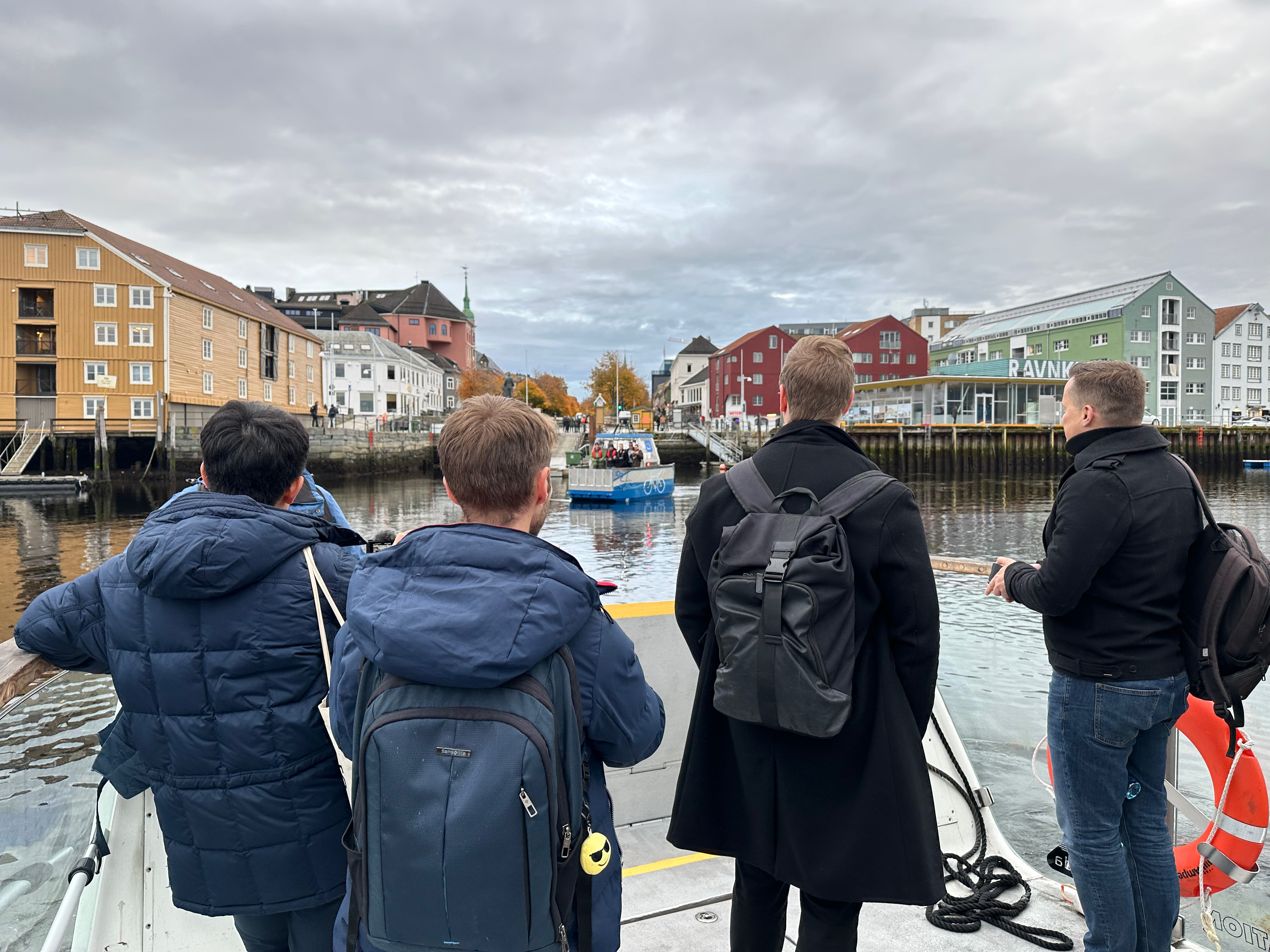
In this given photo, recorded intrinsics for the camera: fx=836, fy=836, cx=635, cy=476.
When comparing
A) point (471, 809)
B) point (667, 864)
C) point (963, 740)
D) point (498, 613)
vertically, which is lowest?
point (667, 864)

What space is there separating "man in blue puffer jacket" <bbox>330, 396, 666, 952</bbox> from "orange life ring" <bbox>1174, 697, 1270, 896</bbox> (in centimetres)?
201

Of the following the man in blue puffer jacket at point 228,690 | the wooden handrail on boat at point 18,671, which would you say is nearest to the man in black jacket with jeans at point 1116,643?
the man in blue puffer jacket at point 228,690

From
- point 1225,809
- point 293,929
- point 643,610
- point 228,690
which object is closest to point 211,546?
point 228,690

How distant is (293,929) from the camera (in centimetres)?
188

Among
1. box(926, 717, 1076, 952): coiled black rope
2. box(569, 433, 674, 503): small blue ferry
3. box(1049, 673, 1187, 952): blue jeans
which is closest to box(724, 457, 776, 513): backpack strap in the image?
box(1049, 673, 1187, 952): blue jeans

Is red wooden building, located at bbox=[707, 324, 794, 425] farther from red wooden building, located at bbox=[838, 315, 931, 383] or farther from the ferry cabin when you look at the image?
the ferry cabin

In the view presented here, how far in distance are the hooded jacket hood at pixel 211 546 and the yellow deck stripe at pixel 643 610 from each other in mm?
1716

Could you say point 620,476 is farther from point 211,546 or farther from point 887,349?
point 887,349

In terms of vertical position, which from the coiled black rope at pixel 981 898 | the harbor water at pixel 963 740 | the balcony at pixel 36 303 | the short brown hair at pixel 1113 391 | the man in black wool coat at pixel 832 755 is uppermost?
the balcony at pixel 36 303

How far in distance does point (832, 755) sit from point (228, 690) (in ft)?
4.21

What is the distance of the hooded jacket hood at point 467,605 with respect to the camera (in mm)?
1246

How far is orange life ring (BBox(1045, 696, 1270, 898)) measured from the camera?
251 cm

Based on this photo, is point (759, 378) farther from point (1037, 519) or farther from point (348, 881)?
point (348, 881)

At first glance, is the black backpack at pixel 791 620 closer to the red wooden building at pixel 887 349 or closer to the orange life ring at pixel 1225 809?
the orange life ring at pixel 1225 809
